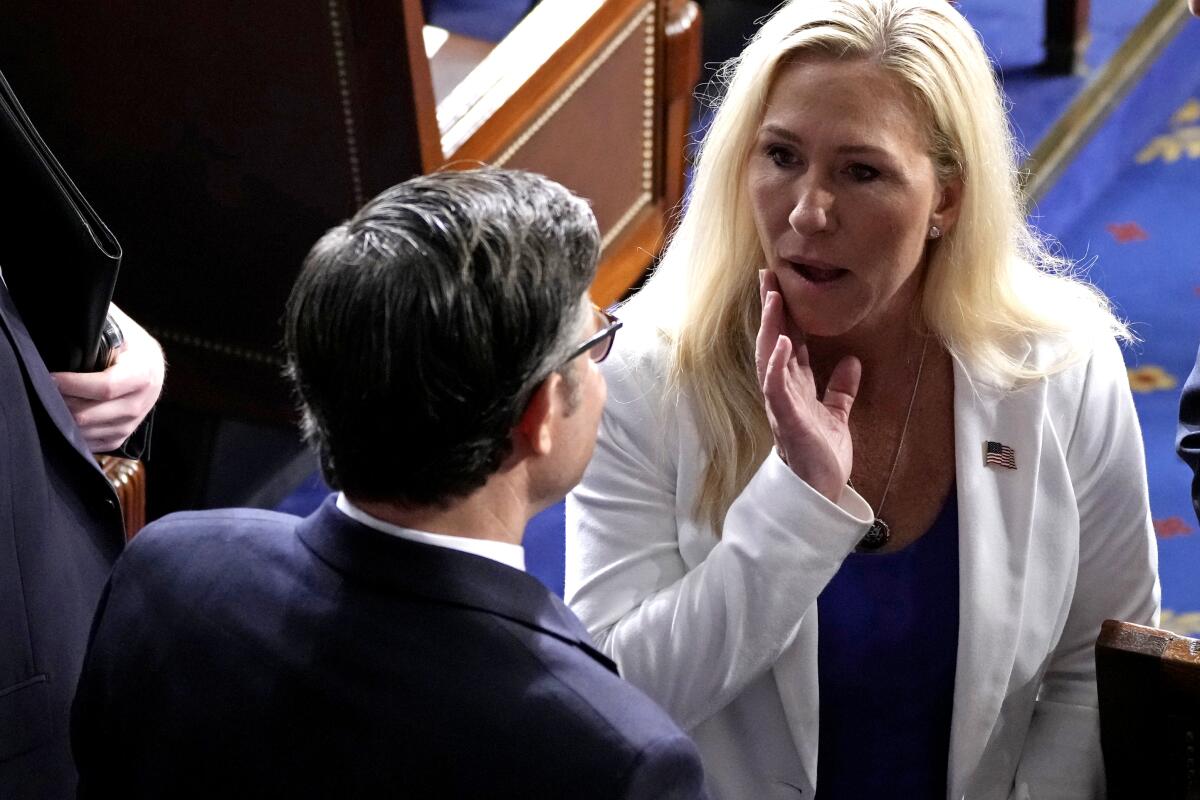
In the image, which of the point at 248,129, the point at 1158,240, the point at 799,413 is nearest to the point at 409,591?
the point at 799,413

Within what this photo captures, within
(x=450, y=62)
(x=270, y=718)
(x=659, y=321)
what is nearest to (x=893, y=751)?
(x=659, y=321)

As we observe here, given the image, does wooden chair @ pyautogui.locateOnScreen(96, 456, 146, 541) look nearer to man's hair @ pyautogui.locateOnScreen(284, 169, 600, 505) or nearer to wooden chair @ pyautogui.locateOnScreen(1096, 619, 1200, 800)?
man's hair @ pyautogui.locateOnScreen(284, 169, 600, 505)

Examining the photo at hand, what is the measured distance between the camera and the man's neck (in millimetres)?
1211

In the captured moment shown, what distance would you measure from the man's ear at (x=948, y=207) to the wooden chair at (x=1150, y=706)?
53 centimetres

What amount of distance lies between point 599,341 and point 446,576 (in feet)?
0.79

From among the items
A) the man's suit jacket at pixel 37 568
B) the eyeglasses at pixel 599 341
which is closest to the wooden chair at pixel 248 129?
the man's suit jacket at pixel 37 568

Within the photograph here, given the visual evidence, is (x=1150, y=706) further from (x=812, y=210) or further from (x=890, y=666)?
(x=812, y=210)

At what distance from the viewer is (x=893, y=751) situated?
183cm

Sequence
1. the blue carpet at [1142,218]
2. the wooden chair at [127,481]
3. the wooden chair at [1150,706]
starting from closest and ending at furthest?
1. the wooden chair at [1150,706]
2. the wooden chair at [127,481]
3. the blue carpet at [1142,218]

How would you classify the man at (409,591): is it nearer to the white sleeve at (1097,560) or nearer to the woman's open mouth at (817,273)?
the woman's open mouth at (817,273)

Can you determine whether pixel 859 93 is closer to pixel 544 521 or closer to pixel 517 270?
pixel 517 270

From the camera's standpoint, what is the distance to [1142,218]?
4609 millimetres

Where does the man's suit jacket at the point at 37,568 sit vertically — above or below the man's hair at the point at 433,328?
below

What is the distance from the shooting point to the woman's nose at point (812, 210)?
175cm
